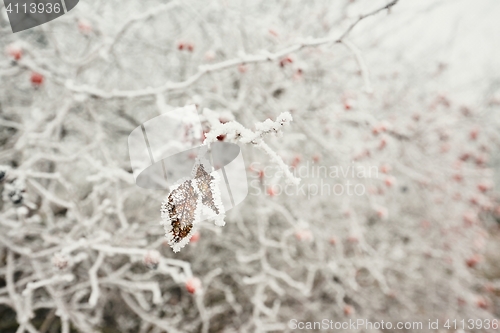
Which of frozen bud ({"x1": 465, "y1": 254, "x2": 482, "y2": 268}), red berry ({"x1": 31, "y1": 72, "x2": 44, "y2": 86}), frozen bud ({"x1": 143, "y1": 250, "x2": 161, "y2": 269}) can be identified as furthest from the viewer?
frozen bud ({"x1": 465, "y1": 254, "x2": 482, "y2": 268})

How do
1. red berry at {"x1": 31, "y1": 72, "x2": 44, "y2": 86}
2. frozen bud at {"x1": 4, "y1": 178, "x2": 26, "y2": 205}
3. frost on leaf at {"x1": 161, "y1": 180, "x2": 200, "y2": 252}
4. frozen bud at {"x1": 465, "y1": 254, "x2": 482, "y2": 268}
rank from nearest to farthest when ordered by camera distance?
frost on leaf at {"x1": 161, "y1": 180, "x2": 200, "y2": 252} → frozen bud at {"x1": 4, "y1": 178, "x2": 26, "y2": 205} → red berry at {"x1": 31, "y1": 72, "x2": 44, "y2": 86} → frozen bud at {"x1": 465, "y1": 254, "x2": 482, "y2": 268}

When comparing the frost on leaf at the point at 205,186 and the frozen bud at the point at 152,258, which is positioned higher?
the frost on leaf at the point at 205,186

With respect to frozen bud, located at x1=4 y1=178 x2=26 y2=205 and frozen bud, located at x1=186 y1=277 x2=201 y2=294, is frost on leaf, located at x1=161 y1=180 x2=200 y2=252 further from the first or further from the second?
frozen bud, located at x1=4 y1=178 x2=26 y2=205

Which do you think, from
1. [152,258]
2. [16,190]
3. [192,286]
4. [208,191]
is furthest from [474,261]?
[16,190]

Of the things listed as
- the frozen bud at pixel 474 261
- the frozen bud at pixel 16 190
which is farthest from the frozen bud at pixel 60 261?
the frozen bud at pixel 474 261

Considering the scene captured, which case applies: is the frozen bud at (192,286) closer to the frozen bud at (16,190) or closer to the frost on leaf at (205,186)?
the frost on leaf at (205,186)

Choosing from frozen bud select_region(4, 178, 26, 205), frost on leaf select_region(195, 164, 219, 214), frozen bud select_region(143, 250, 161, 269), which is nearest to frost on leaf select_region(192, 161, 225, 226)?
frost on leaf select_region(195, 164, 219, 214)

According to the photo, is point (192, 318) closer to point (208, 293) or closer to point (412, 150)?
point (208, 293)

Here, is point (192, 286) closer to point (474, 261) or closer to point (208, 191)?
point (208, 191)

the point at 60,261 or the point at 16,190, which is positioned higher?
the point at 16,190
